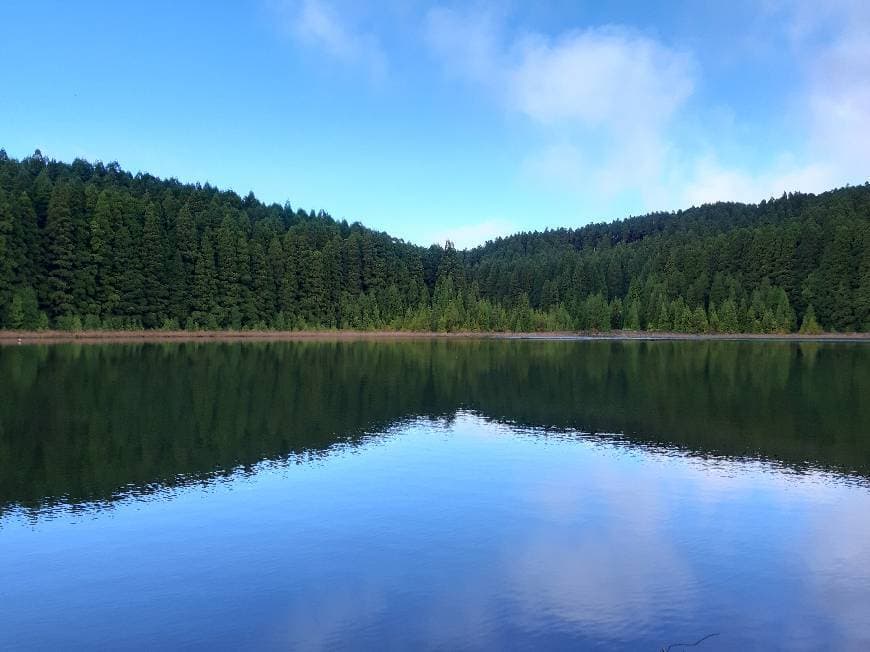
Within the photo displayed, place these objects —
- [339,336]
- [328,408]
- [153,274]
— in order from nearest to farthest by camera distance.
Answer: [328,408] → [153,274] → [339,336]

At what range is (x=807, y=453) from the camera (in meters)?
24.1

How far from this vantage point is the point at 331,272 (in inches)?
4823

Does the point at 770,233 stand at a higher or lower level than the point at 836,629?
higher

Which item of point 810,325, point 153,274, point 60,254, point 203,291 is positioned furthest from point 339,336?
point 810,325

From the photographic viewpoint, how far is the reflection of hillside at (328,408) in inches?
851

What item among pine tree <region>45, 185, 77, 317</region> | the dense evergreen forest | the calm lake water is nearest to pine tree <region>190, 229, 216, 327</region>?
the dense evergreen forest

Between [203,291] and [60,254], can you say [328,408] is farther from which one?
[203,291]

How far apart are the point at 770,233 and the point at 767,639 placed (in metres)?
144

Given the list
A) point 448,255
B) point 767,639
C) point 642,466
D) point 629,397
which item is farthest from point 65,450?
point 448,255

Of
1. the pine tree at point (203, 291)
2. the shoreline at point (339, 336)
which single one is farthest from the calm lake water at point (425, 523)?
the pine tree at point (203, 291)

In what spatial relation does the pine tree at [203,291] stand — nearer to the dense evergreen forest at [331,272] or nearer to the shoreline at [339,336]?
the dense evergreen forest at [331,272]

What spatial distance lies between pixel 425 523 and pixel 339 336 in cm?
9551

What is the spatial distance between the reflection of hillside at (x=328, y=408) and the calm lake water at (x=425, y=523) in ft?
0.72

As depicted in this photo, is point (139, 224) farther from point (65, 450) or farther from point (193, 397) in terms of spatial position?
point (65, 450)
